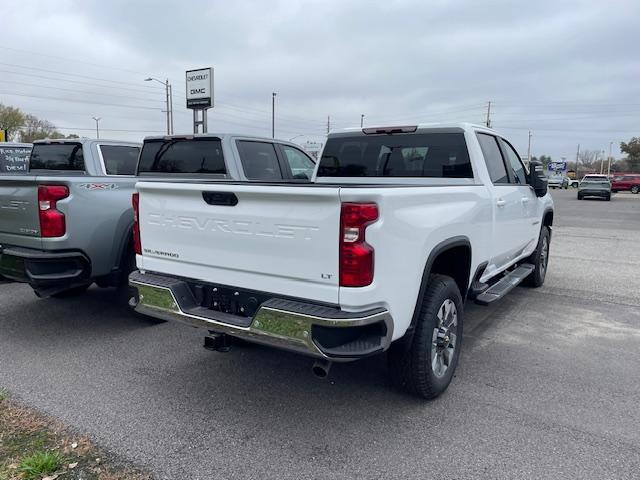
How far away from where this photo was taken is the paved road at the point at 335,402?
2936 mm

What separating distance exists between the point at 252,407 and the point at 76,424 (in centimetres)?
116

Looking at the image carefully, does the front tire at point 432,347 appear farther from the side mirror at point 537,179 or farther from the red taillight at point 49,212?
the red taillight at point 49,212

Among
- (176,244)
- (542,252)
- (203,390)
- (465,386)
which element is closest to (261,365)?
(203,390)

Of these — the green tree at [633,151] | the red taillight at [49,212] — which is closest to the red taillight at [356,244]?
the red taillight at [49,212]

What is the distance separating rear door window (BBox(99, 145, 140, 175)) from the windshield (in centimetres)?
395

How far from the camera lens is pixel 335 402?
368cm

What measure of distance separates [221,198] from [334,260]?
932 mm

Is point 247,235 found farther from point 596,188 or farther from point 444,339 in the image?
point 596,188

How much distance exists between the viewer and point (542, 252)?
23.4 feet

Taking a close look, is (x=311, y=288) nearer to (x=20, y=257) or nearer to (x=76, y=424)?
(x=76, y=424)

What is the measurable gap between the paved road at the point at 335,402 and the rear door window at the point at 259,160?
217 centimetres

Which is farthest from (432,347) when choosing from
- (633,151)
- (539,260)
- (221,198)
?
(633,151)

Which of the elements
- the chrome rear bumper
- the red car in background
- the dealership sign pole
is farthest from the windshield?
the red car in background

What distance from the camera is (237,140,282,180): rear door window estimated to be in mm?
6258
